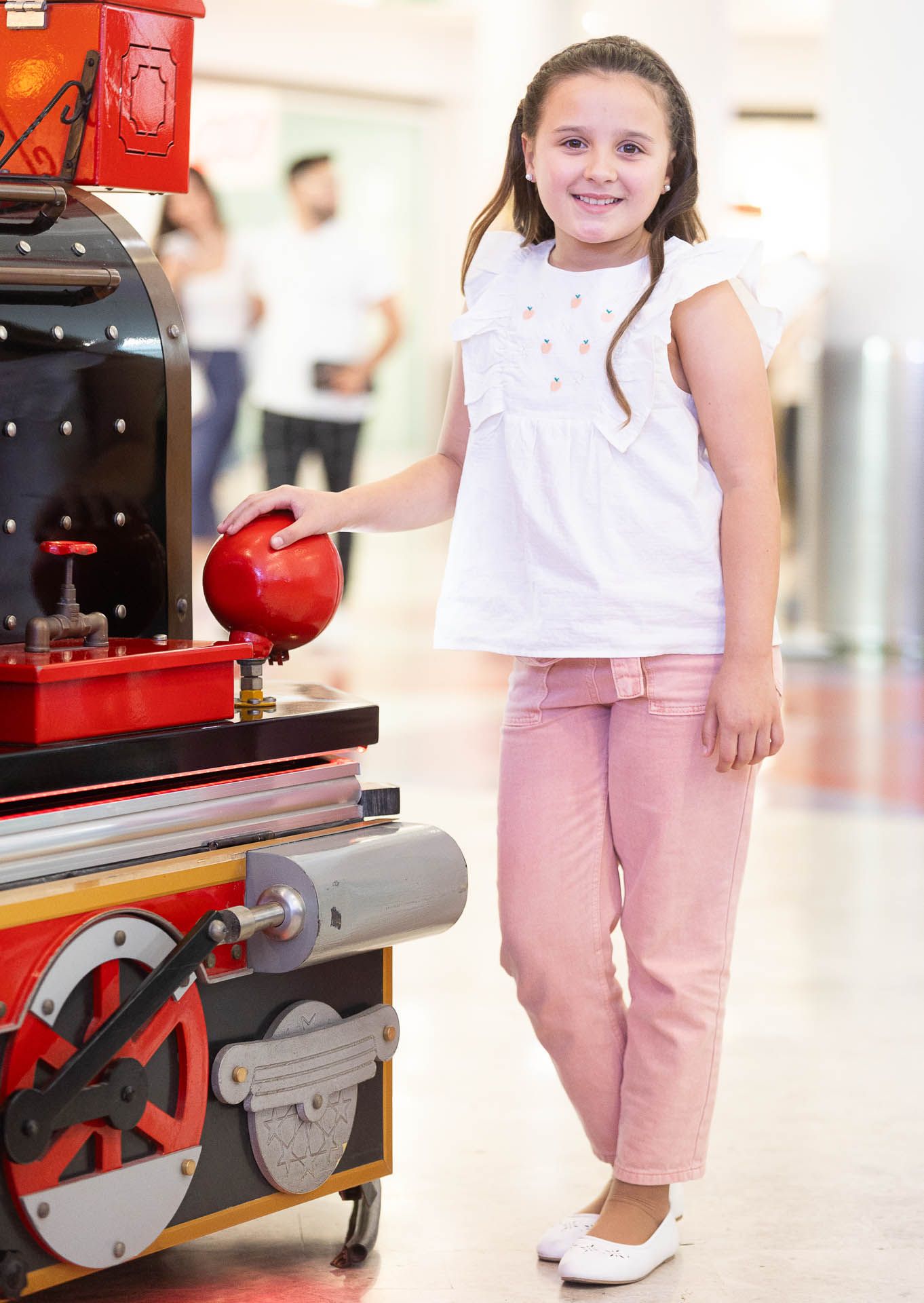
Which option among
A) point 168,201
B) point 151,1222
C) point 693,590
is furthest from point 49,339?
point 168,201

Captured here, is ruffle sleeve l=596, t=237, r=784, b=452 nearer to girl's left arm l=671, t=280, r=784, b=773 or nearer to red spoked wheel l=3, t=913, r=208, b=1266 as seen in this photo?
girl's left arm l=671, t=280, r=784, b=773

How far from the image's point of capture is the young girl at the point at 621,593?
5.39 ft

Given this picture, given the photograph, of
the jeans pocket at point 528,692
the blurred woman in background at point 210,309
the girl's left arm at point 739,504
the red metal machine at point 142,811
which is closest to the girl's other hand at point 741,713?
the girl's left arm at point 739,504

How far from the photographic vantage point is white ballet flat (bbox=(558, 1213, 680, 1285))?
164 centimetres

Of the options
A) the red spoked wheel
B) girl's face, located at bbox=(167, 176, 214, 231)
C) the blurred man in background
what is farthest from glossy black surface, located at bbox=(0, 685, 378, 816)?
girl's face, located at bbox=(167, 176, 214, 231)

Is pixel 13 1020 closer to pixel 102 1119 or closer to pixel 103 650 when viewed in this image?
pixel 102 1119

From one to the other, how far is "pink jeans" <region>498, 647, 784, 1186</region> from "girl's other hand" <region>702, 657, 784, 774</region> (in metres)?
0.03

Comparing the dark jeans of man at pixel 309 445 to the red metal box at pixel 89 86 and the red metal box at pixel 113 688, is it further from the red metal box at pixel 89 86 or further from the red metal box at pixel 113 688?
the red metal box at pixel 113 688

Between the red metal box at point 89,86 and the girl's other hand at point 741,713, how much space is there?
0.74 metres

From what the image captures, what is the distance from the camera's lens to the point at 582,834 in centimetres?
→ 172

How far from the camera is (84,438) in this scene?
1601 millimetres

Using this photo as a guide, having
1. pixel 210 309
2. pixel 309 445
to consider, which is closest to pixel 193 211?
pixel 210 309

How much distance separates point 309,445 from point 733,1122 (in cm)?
445

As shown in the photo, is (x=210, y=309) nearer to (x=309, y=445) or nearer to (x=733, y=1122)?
(x=309, y=445)
